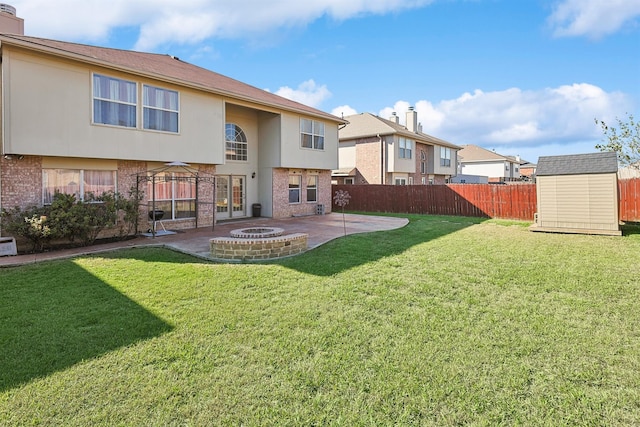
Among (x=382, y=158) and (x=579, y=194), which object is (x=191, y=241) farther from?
(x=382, y=158)

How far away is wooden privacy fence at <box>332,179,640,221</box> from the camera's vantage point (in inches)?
576

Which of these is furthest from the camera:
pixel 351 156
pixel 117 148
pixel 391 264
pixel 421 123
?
pixel 421 123

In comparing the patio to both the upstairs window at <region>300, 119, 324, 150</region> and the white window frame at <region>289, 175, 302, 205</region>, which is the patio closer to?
the white window frame at <region>289, 175, 302, 205</region>

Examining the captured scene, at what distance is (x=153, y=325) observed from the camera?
4.56 m

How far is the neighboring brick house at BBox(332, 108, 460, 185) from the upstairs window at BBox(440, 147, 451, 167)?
2039mm

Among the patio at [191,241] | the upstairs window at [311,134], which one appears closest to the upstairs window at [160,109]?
the patio at [191,241]

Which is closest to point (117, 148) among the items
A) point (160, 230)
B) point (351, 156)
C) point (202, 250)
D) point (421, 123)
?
point (160, 230)

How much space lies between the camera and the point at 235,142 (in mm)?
16906

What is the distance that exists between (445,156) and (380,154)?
1109 centimetres

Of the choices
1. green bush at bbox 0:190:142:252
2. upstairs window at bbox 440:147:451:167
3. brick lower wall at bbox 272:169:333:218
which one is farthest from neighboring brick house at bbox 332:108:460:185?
green bush at bbox 0:190:142:252

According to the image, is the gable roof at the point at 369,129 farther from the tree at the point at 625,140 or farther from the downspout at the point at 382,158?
the tree at the point at 625,140

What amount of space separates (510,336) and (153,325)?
447cm

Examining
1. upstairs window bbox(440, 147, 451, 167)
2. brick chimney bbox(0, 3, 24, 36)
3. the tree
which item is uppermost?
brick chimney bbox(0, 3, 24, 36)

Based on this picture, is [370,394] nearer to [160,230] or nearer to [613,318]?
[613,318]
